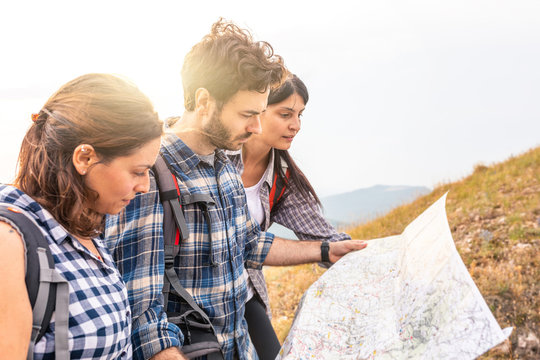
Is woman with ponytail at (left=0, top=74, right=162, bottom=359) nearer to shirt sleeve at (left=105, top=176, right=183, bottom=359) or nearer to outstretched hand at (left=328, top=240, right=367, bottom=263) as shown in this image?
shirt sleeve at (left=105, top=176, right=183, bottom=359)

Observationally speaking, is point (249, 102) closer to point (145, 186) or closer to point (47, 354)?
point (145, 186)

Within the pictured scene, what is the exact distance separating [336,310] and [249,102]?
50.8 inches

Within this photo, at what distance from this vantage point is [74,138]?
1.75 metres

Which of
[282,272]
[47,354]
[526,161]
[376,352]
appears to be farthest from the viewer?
[526,161]

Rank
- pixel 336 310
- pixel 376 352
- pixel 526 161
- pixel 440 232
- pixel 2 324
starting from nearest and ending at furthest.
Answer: pixel 2 324 → pixel 376 352 → pixel 440 232 → pixel 336 310 → pixel 526 161

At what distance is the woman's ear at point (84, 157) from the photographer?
5.71 ft

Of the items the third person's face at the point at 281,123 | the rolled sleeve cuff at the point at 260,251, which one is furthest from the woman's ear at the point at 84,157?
the third person's face at the point at 281,123

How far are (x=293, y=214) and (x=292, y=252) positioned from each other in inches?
26.0

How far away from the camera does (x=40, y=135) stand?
1806 millimetres

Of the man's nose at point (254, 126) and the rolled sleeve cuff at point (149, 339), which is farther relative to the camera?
the man's nose at point (254, 126)

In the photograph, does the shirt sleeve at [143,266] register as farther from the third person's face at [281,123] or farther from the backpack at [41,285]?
the third person's face at [281,123]

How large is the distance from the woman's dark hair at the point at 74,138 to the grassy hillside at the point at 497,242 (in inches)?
82.5

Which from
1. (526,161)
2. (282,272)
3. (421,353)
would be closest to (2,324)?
(421,353)

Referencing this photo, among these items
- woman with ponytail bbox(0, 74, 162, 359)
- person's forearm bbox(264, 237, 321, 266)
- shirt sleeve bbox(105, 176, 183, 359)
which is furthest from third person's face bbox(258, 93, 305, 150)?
woman with ponytail bbox(0, 74, 162, 359)
